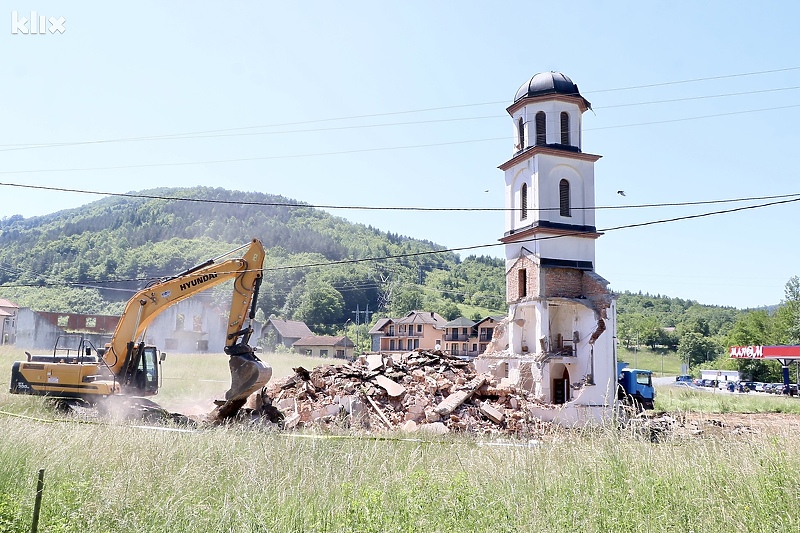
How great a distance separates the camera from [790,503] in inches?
217

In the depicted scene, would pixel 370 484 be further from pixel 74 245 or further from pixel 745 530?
pixel 74 245

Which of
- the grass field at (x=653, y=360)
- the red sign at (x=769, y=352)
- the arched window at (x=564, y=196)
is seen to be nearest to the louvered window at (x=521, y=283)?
the arched window at (x=564, y=196)

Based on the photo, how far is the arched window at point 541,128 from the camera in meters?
26.6

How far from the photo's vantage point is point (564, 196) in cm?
2664

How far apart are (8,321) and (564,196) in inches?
2071

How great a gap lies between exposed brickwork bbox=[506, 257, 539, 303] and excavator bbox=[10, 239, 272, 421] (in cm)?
1250

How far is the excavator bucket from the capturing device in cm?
1534

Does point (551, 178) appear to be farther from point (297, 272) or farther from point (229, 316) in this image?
point (297, 272)

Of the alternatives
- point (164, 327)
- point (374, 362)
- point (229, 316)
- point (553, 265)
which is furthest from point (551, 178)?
point (164, 327)

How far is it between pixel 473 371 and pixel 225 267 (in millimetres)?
13355

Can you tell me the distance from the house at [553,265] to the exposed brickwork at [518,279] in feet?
0.14

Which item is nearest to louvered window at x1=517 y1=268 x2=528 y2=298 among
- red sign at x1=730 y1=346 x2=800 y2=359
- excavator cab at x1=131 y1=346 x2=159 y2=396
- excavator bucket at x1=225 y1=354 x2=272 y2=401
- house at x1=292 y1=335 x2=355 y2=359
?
excavator bucket at x1=225 y1=354 x2=272 y2=401

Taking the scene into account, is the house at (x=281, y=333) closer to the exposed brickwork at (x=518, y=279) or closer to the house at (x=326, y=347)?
the house at (x=326, y=347)

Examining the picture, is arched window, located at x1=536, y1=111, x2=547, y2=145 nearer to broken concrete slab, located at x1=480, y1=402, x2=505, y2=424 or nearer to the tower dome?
the tower dome
